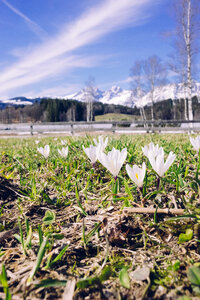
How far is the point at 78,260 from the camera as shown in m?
0.85

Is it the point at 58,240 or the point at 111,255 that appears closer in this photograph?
the point at 111,255

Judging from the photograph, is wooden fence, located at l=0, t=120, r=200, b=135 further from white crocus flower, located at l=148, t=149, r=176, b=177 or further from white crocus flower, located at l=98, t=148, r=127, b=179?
white crocus flower, located at l=148, t=149, r=176, b=177

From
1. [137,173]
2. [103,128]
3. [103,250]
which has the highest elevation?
[103,128]

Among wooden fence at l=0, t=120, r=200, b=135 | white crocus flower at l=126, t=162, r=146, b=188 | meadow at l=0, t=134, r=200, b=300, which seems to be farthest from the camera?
A: wooden fence at l=0, t=120, r=200, b=135

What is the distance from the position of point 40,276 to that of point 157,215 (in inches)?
22.1

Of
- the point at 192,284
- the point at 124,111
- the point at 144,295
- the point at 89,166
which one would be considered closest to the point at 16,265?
the point at 144,295

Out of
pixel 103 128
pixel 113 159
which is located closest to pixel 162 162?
pixel 113 159

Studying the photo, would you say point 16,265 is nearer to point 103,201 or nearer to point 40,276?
point 40,276

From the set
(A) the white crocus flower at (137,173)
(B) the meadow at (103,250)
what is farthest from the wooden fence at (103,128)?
(A) the white crocus flower at (137,173)

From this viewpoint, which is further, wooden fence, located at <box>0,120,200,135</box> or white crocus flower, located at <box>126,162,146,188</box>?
wooden fence, located at <box>0,120,200,135</box>

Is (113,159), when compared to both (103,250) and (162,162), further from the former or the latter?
(103,250)

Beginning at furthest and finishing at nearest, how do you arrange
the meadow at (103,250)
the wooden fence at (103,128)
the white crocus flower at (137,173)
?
1. the wooden fence at (103,128)
2. the white crocus flower at (137,173)
3. the meadow at (103,250)

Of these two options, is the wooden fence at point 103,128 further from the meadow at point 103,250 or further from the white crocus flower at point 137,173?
the white crocus flower at point 137,173

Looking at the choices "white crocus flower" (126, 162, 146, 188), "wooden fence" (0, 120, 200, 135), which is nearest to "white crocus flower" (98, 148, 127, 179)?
"white crocus flower" (126, 162, 146, 188)
